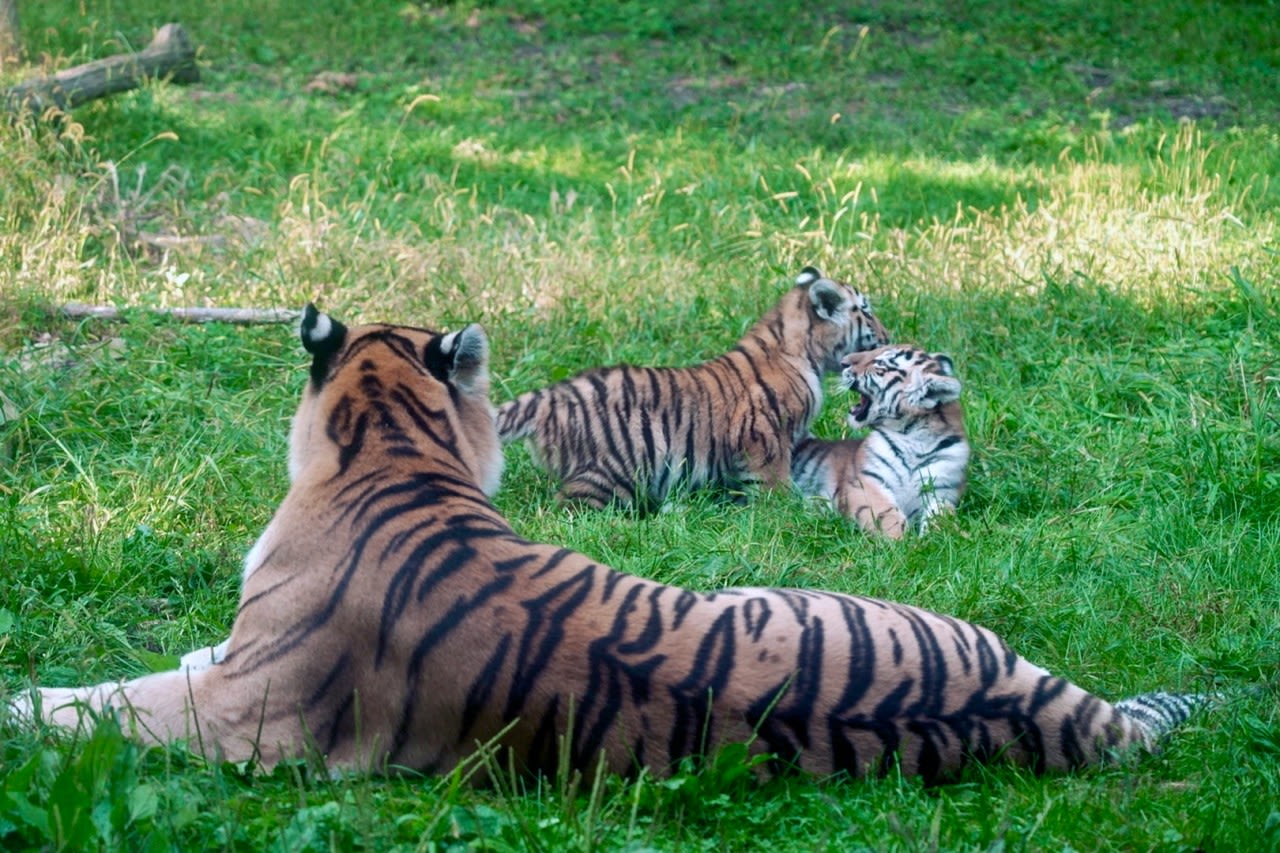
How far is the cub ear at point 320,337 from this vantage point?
155 inches

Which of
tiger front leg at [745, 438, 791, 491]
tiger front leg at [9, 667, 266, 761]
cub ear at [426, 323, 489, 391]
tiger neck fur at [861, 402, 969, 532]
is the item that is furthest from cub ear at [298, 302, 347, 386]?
tiger neck fur at [861, 402, 969, 532]

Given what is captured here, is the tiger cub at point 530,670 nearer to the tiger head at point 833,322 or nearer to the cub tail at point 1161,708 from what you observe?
the cub tail at point 1161,708

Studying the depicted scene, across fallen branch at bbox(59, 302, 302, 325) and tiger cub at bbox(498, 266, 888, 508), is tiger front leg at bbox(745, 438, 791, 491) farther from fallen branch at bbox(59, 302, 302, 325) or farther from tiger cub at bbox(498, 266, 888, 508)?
fallen branch at bbox(59, 302, 302, 325)

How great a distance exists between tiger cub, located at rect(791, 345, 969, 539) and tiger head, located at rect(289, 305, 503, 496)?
2041mm

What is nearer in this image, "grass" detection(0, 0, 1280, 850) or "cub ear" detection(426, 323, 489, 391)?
"grass" detection(0, 0, 1280, 850)

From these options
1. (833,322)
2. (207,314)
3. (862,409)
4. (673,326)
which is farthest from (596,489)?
(207,314)

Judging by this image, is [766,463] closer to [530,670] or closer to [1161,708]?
[1161,708]

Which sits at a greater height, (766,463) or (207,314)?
(207,314)

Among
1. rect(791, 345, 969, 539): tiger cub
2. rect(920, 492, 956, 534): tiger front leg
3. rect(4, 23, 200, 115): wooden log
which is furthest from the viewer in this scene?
rect(4, 23, 200, 115): wooden log

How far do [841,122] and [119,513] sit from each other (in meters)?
8.06

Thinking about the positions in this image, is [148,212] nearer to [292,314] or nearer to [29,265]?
[29,265]

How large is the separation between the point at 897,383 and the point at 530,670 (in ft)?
10.6

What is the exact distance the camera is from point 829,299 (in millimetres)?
6551

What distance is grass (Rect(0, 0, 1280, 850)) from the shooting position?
320 cm
